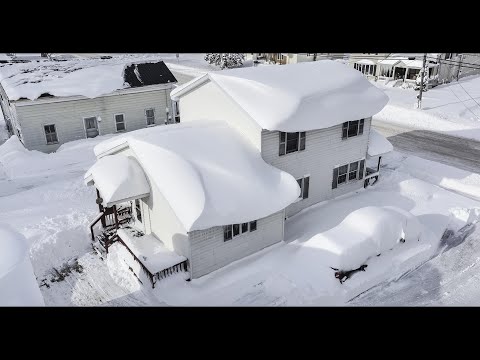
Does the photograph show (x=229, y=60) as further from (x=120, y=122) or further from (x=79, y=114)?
(x=79, y=114)

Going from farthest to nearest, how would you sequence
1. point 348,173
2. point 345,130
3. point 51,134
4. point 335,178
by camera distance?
point 51,134 → point 348,173 → point 335,178 → point 345,130

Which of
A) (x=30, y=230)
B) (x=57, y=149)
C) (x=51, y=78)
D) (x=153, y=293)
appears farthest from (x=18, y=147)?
(x=153, y=293)

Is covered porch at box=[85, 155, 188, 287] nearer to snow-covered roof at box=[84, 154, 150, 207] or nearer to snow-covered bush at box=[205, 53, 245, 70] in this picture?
snow-covered roof at box=[84, 154, 150, 207]

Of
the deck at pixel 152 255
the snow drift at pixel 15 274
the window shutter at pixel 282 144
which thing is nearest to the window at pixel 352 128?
the window shutter at pixel 282 144

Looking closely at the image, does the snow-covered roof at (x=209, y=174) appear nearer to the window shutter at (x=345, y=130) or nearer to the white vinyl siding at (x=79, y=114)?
the window shutter at (x=345, y=130)

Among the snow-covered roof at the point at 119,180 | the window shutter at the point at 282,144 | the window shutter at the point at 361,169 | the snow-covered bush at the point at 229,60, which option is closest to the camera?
the snow-covered roof at the point at 119,180

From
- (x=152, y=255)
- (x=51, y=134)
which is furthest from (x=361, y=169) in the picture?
(x=51, y=134)

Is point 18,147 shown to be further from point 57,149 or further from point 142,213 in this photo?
point 142,213
